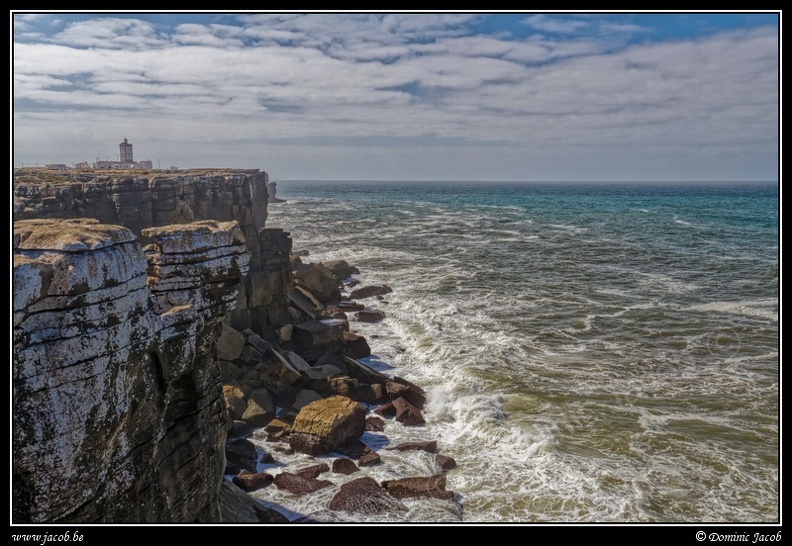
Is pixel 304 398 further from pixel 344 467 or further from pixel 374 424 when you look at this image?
pixel 344 467

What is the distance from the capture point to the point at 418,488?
13.7 meters

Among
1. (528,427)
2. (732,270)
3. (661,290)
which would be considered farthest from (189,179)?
(732,270)

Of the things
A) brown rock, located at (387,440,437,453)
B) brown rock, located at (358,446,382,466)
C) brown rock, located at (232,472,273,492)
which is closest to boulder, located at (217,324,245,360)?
brown rock, located at (232,472,273,492)

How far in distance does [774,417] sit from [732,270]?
29.2 m

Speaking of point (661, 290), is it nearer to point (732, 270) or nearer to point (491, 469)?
point (732, 270)

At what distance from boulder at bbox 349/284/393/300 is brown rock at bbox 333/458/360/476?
19499mm

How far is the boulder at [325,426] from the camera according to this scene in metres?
15.8

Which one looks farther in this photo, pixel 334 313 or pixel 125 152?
pixel 125 152

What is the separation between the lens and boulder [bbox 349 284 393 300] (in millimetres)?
34500

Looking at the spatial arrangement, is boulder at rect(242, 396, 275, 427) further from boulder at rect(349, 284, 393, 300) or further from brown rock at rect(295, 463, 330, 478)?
boulder at rect(349, 284, 393, 300)

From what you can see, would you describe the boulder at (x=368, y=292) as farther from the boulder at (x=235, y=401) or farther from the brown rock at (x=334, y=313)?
the boulder at (x=235, y=401)

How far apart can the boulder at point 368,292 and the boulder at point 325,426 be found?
17544 millimetres

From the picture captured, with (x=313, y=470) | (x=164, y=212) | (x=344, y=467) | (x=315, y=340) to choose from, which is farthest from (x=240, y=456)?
(x=164, y=212)

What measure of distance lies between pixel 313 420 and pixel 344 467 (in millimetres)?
1829
